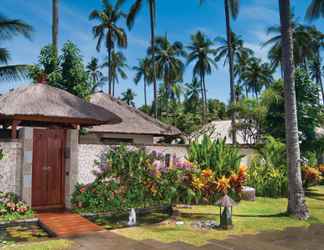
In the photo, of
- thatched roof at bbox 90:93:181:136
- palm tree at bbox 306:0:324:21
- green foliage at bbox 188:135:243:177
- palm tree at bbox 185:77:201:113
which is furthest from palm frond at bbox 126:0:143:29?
palm tree at bbox 185:77:201:113

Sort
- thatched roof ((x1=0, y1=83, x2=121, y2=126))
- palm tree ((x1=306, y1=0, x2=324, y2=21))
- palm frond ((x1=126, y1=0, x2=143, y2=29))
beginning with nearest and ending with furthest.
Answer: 1. thatched roof ((x1=0, y1=83, x2=121, y2=126))
2. palm tree ((x1=306, y1=0, x2=324, y2=21))
3. palm frond ((x1=126, y1=0, x2=143, y2=29))

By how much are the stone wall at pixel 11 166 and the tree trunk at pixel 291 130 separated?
7.14 m

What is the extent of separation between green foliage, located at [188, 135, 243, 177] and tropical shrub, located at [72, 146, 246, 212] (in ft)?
0.80

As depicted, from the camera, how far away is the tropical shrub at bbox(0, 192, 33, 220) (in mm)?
8008

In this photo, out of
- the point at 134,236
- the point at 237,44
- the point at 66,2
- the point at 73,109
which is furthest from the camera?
the point at 237,44

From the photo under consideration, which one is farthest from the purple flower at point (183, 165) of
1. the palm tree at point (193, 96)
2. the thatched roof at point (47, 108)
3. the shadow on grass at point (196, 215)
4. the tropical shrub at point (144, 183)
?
the palm tree at point (193, 96)

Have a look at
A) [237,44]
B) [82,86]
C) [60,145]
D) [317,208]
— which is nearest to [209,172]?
[317,208]

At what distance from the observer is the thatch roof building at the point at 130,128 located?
16.4 m

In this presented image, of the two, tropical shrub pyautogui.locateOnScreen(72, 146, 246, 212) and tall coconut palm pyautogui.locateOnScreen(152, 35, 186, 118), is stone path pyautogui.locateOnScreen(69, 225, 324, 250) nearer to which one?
tropical shrub pyautogui.locateOnScreen(72, 146, 246, 212)

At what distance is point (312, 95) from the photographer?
16766 mm

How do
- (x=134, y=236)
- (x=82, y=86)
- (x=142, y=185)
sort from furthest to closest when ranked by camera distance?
(x=82, y=86) → (x=142, y=185) → (x=134, y=236)

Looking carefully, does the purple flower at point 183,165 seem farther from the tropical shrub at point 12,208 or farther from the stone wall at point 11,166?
the stone wall at point 11,166

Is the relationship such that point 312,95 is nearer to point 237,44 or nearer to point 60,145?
point 60,145

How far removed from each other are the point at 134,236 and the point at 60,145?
390 centimetres
